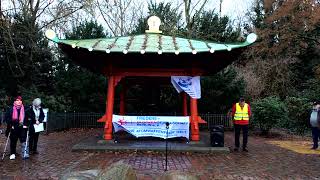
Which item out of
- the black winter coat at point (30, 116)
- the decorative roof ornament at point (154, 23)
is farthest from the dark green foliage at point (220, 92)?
the black winter coat at point (30, 116)

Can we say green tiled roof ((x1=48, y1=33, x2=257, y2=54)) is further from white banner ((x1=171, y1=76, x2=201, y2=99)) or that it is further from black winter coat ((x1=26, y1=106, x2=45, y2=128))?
black winter coat ((x1=26, y1=106, x2=45, y2=128))

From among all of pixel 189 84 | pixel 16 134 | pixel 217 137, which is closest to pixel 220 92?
pixel 189 84

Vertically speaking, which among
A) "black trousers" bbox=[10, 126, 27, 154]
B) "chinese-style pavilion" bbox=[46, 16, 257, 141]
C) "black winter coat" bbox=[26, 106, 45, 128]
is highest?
"chinese-style pavilion" bbox=[46, 16, 257, 141]

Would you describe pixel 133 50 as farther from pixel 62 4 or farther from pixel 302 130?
pixel 62 4

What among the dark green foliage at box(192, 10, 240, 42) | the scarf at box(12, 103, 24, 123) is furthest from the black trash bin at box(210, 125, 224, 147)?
the dark green foliage at box(192, 10, 240, 42)

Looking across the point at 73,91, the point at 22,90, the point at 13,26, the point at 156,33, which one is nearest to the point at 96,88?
the point at 73,91

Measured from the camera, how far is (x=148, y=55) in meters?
14.2

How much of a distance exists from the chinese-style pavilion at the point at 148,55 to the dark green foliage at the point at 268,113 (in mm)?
6518

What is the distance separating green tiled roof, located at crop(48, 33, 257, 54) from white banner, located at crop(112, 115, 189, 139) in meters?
2.67

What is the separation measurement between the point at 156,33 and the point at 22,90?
41.7 feet

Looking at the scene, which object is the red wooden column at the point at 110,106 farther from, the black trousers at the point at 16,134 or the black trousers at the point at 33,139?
the black trousers at the point at 16,134

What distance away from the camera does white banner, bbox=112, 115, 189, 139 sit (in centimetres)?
1477

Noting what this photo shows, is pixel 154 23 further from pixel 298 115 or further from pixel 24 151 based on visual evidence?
pixel 298 115

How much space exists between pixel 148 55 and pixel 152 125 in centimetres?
269
